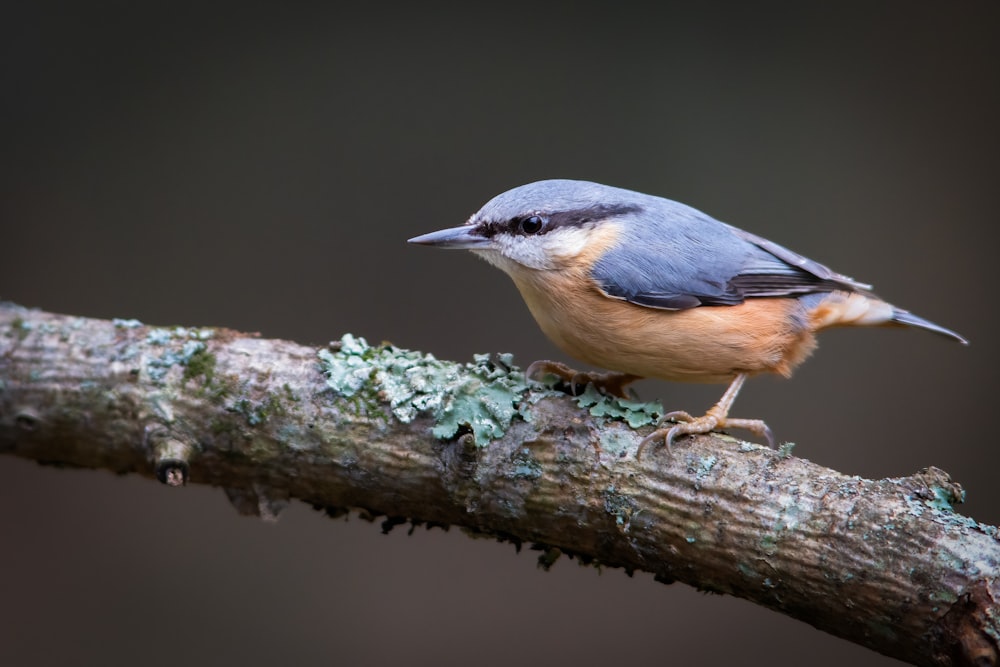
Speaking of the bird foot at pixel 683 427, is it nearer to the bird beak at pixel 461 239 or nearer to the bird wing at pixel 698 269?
the bird wing at pixel 698 269

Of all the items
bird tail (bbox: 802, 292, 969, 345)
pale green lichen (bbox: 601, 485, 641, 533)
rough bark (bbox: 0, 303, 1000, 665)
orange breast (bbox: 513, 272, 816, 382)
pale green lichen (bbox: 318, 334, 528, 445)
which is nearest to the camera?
rough bark (bbox: 0, 303, 1000, 665)

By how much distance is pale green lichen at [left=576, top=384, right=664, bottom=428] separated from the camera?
1.81m

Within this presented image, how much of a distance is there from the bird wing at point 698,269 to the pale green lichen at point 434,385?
1.10ft

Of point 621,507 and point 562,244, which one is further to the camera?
point 562,244

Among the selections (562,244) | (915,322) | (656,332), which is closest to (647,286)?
(656,332)

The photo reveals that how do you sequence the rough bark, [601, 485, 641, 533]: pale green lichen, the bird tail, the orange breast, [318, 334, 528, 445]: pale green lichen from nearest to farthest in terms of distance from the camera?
the rough bark
[601, 485, 641, 533]: pale green lichen
[318, 334, 528, 445]: pale green lichen
the orange breast
the bird tail

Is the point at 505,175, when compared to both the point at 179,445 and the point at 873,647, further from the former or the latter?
the point at 873,647

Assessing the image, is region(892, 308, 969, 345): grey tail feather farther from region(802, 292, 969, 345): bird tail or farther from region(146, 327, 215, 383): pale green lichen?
region(146, 327, 215, 383): pale green lichen

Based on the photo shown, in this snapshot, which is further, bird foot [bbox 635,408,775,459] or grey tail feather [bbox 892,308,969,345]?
grey tail feather [bbox 892,308,969,345]

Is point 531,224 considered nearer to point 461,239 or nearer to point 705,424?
point 461,239

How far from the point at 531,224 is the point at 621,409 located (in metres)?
0.49

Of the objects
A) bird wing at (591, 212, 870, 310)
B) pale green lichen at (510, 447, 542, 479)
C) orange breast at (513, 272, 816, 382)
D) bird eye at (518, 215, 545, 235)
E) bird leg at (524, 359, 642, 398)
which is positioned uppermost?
bird eye at (518, 215, 545, 235)

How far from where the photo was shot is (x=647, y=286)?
1.95 m

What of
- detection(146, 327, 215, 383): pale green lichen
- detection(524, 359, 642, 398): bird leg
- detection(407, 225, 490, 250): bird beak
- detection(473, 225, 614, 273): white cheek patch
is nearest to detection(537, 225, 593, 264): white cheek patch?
detection(473, 225, 614, 273): white cheek patch
